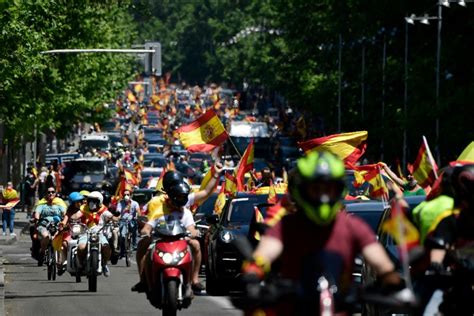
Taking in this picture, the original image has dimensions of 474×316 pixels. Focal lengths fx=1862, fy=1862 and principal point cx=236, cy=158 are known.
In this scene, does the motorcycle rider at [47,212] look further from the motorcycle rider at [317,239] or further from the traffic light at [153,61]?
the motorcycle rider at [317,239]

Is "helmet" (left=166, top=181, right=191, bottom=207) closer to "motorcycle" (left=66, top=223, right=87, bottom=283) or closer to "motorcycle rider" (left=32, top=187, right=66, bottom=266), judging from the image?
"motorcycle" (left=66, top=223, right=87, bottom=283)

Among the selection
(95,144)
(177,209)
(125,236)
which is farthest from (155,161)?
(177,209)

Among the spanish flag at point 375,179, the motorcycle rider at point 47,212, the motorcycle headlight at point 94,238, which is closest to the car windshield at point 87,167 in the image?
the motorcycle rider at point 47,212

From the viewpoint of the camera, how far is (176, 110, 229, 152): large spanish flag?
1045 inches

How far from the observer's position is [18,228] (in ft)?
172

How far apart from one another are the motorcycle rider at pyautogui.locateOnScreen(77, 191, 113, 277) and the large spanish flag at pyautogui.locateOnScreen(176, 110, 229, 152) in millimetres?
1608

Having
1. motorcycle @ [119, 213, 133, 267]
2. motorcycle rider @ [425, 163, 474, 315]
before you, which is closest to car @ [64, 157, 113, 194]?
motorcycle @ [119, 213, 133, 267]

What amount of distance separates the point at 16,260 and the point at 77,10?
45.7ft

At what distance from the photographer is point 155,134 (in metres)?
121

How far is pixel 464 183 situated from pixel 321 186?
10.3 feet

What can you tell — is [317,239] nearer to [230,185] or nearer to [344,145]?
[344,145]

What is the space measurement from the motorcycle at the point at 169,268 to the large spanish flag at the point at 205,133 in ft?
26.4

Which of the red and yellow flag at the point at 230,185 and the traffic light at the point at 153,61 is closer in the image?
the red and yellow flag at the point at 230,185

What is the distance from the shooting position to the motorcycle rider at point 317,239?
32.3 ft
